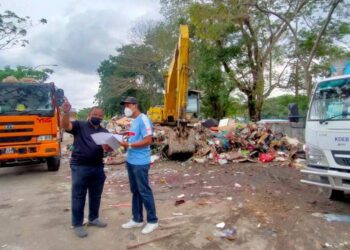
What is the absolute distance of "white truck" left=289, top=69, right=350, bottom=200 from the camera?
4.75 metres

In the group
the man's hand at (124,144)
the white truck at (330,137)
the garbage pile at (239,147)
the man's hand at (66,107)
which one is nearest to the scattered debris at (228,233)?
the white truck at (330,137)

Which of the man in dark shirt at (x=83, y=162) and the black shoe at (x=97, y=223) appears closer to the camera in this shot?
the man in dark shirt at (x=83, y=162)

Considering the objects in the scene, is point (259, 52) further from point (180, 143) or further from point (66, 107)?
point (66, 107)

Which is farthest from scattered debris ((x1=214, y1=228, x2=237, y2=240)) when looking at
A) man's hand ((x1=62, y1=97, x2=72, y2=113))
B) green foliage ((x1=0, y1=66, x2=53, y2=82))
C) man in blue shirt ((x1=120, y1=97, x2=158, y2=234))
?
green foliage ((x1=0, y1=66, x2=53, y2=82))

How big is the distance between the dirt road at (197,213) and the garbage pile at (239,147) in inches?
59.1

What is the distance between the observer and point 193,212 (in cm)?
534

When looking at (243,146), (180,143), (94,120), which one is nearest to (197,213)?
(94,120)

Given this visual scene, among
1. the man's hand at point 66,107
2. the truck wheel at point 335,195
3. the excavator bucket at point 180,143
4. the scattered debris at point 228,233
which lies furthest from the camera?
the excavator bucket at point 180,143

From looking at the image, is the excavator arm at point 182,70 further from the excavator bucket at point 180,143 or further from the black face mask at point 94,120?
the black face mask at point 94,120

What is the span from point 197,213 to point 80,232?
5.87ft

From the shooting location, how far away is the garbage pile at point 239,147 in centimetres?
1005

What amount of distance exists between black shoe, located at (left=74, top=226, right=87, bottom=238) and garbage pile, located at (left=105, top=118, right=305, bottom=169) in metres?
5.83

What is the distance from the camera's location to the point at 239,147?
11.0m

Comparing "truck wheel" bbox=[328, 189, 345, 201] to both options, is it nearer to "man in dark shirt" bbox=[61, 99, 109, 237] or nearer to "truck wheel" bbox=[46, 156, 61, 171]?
"man in dark shirt" bbox=[61, 99, 109, 237]
